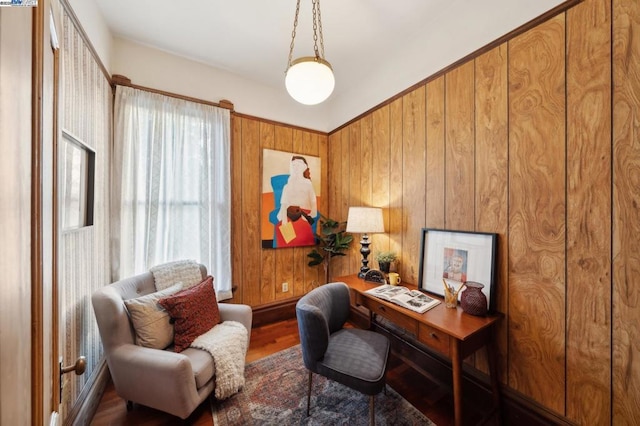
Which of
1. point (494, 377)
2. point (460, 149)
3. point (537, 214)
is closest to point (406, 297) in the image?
point (494, 377)

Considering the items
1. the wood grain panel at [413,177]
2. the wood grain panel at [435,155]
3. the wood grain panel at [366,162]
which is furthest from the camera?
the wood grain panel at [366,162]

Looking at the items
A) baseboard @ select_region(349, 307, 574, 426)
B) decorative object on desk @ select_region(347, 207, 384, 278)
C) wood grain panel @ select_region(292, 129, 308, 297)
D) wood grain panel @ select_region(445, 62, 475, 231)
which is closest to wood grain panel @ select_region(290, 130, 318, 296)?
wood grain panel @ select_region(292, 129, 308, 297)

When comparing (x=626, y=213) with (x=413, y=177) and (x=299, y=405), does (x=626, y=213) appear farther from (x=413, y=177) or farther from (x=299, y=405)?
(x=299, y=405)

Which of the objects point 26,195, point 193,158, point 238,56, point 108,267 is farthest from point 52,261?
point 238,56

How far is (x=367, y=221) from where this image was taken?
2227mm

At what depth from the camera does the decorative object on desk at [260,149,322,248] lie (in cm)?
279

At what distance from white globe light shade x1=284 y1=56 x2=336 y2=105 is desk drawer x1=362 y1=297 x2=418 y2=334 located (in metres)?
1.53

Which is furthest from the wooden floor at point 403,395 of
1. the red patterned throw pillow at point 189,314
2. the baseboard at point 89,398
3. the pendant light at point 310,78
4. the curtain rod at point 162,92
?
the curtain rod at point 162,92

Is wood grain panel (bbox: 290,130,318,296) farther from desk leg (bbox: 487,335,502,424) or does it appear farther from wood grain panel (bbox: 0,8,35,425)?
wood grain panel (bbox: 0,8,35,425)

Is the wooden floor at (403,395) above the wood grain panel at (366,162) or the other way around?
the other way around

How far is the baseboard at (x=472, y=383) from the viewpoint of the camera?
135 cm

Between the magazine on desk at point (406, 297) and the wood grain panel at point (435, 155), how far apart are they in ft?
1.87

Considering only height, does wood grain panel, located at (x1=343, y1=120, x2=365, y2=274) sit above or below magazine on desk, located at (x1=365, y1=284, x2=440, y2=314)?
above

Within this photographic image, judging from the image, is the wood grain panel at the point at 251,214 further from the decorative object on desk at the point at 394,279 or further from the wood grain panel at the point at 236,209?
the decorative object on desk at the point at 394,279
